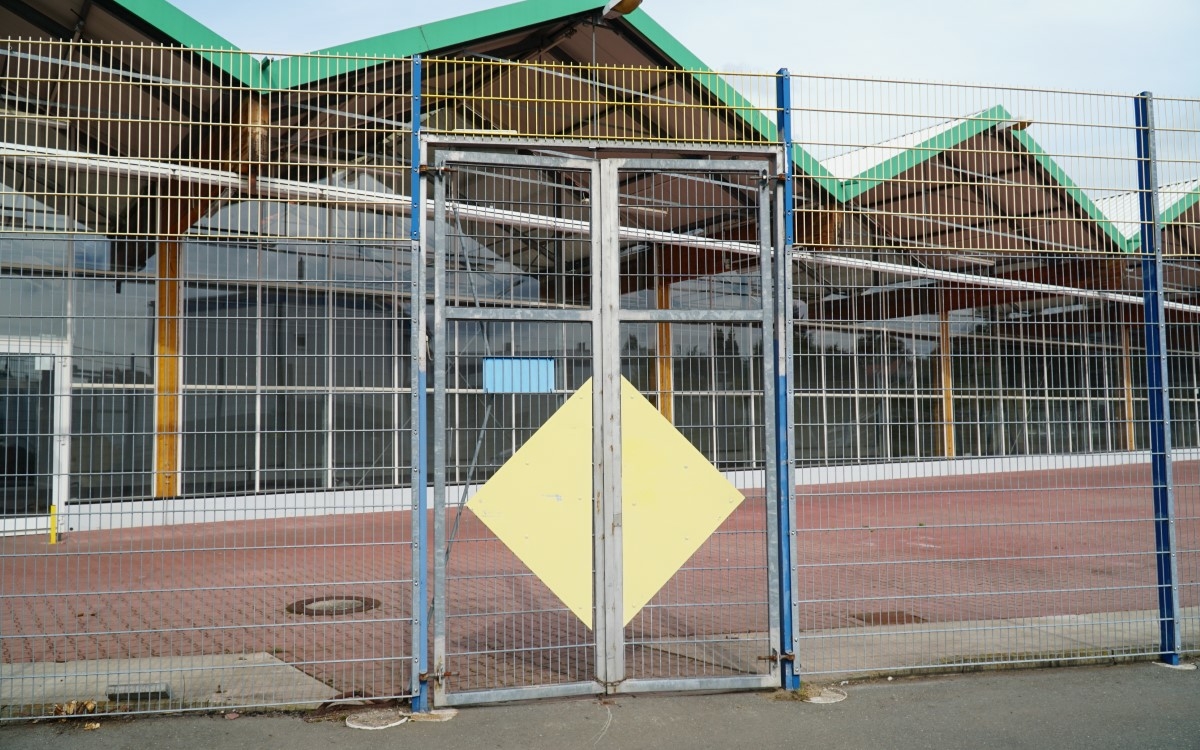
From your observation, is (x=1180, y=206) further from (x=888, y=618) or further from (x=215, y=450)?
(x=215, y=450)

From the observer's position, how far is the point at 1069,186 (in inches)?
240

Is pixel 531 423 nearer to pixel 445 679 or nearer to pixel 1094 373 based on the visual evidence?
pixel 445 679

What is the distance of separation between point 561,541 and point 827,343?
234 centimetres

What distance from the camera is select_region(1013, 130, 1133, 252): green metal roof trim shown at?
6.18 m

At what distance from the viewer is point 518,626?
7.31 metres

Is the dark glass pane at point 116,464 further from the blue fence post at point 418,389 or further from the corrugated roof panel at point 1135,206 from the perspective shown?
the corrugated roof panel at point 1135,206

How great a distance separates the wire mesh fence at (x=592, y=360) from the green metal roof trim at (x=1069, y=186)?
22 mm

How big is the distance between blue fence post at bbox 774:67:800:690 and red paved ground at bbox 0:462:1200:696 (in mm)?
229

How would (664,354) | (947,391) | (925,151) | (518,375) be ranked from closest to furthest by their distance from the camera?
(518,375)
(664,354)
(925,151)
(947,391)

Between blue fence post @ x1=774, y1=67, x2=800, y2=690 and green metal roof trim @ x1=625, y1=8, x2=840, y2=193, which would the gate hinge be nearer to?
blue fence post @ x1=774, y1=67, x2=800, y2=690

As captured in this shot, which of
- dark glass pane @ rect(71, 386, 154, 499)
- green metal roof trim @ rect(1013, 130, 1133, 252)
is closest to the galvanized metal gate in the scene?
dark glass pane @ rect(71, 386, 154, 499)

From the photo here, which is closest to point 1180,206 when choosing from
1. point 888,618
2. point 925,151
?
point 925,151

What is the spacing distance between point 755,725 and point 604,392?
6.81ft

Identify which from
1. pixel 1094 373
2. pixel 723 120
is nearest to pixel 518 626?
pixel 723 120
